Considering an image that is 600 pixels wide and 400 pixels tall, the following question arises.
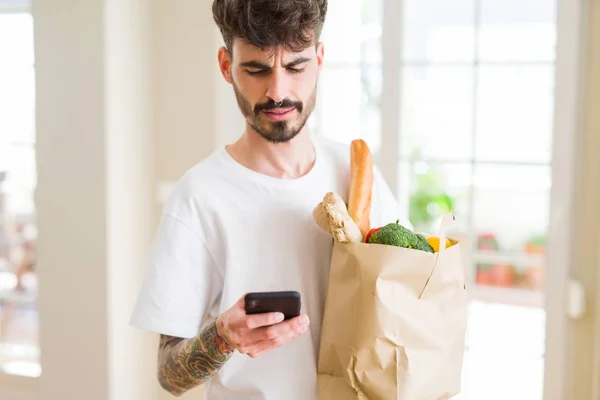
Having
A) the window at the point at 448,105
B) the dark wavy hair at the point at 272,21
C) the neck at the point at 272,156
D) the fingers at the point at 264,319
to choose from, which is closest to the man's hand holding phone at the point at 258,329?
the fingers at the point at 264,319

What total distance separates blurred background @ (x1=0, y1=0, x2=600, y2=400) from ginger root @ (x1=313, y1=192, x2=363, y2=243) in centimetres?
155

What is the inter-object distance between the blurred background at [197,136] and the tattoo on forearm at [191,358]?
133 cm

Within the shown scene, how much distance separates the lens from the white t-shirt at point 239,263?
1.30 metres

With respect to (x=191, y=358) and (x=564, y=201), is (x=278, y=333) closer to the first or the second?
(x=191, y=358)

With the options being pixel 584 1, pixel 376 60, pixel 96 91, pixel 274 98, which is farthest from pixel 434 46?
pixel 274 98

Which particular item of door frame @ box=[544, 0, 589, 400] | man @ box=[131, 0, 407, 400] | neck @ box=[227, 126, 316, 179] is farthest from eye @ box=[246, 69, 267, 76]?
door frame @ box=[544, 0, 589, 400]

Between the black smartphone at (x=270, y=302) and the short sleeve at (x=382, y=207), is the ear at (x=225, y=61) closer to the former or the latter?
the short sleeve at (x=382, y=207)

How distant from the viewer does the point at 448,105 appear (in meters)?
3.04

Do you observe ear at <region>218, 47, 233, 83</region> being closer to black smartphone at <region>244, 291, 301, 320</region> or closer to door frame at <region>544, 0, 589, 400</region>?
black smartphone at <region>244, 291, 301, 320</region>

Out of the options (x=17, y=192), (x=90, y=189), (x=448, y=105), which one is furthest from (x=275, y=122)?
(x=17, y=192)

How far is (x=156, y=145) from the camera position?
2.90 meters

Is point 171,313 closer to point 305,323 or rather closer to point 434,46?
point 305,323

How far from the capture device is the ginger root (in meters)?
1.17

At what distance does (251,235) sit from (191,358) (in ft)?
0.86
